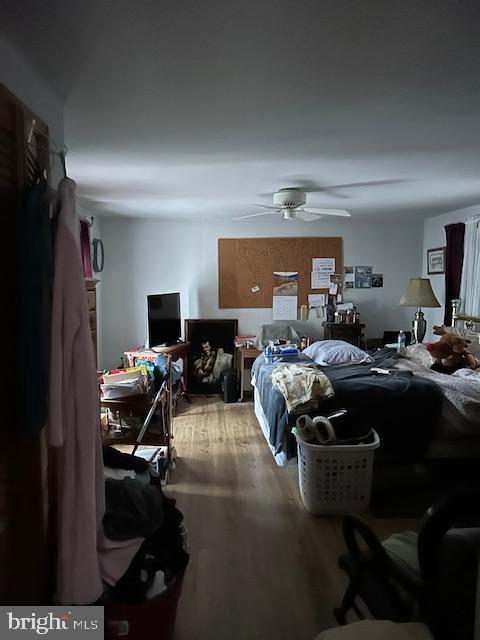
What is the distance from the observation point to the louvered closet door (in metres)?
1.22

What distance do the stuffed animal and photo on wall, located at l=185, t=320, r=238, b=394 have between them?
252 centimetres

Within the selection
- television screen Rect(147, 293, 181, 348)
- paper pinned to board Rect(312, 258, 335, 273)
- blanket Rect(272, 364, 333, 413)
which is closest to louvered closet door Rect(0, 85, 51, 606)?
blanket Rect(272, 364, 333, 413)

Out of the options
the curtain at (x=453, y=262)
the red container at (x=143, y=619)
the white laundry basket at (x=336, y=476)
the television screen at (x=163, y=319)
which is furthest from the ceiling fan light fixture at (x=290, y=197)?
the red container at (x=143, y=619)

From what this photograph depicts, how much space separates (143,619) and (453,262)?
4.53 meters

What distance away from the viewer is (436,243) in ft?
16.7

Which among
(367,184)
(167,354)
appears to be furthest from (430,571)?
(167,354)

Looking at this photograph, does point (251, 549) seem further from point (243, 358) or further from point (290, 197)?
point (243, 358)

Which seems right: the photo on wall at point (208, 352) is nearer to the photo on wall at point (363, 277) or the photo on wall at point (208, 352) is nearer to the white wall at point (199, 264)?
the white wall at point (199, 264)

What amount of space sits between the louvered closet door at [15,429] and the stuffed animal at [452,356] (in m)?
3.06

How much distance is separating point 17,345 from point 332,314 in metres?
4.37

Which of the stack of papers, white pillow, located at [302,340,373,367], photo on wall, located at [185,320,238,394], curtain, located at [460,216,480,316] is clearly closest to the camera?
the stack of papers

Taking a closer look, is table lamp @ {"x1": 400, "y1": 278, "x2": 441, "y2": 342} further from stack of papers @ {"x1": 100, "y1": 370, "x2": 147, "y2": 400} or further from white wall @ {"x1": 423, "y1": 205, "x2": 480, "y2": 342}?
stack of papers @ {"x1": 100, "y1": 370, "x2": 147, "y2": 400}

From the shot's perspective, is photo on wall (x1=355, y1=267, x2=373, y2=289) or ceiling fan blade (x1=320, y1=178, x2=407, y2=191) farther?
photo on wall (x1=355, y1=267, x2=373, y2=289)

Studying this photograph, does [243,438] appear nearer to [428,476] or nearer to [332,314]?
[428,476]
